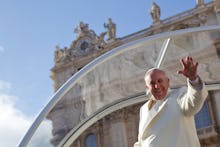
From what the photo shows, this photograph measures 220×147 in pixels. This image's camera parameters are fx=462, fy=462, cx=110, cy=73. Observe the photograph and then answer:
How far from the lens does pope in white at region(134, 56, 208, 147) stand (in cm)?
320

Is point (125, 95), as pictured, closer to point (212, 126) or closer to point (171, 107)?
point (171, 107)

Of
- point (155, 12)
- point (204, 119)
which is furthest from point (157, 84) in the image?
point (155, 12)

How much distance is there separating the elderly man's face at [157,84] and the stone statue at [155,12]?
2109 centimetres

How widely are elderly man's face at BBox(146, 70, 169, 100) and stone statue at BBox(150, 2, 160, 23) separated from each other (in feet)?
69.2

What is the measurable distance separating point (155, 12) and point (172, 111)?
22028 millimetres

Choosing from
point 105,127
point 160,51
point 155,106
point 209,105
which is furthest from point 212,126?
point 155,106

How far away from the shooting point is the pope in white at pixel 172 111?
10.5ft

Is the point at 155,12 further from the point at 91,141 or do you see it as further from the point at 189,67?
the point at 189,67

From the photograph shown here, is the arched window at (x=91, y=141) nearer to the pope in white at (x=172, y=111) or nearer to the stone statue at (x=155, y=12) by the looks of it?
the stone statue at (x=155, y=12)

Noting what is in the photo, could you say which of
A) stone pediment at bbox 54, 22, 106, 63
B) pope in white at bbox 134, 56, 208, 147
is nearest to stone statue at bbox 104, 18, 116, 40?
stone pediment at bbox 54, 22, 106, 63

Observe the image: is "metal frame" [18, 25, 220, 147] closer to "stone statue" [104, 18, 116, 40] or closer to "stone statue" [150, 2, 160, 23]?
"stone statue" [150, 2, 160, 23]

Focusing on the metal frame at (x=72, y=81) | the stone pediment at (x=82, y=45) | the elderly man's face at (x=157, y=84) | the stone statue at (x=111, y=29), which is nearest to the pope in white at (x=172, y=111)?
the elderly man's face at (x=157, y=84)

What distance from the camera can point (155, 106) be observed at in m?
3.50

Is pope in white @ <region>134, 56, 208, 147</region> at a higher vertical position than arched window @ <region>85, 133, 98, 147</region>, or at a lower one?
lower
